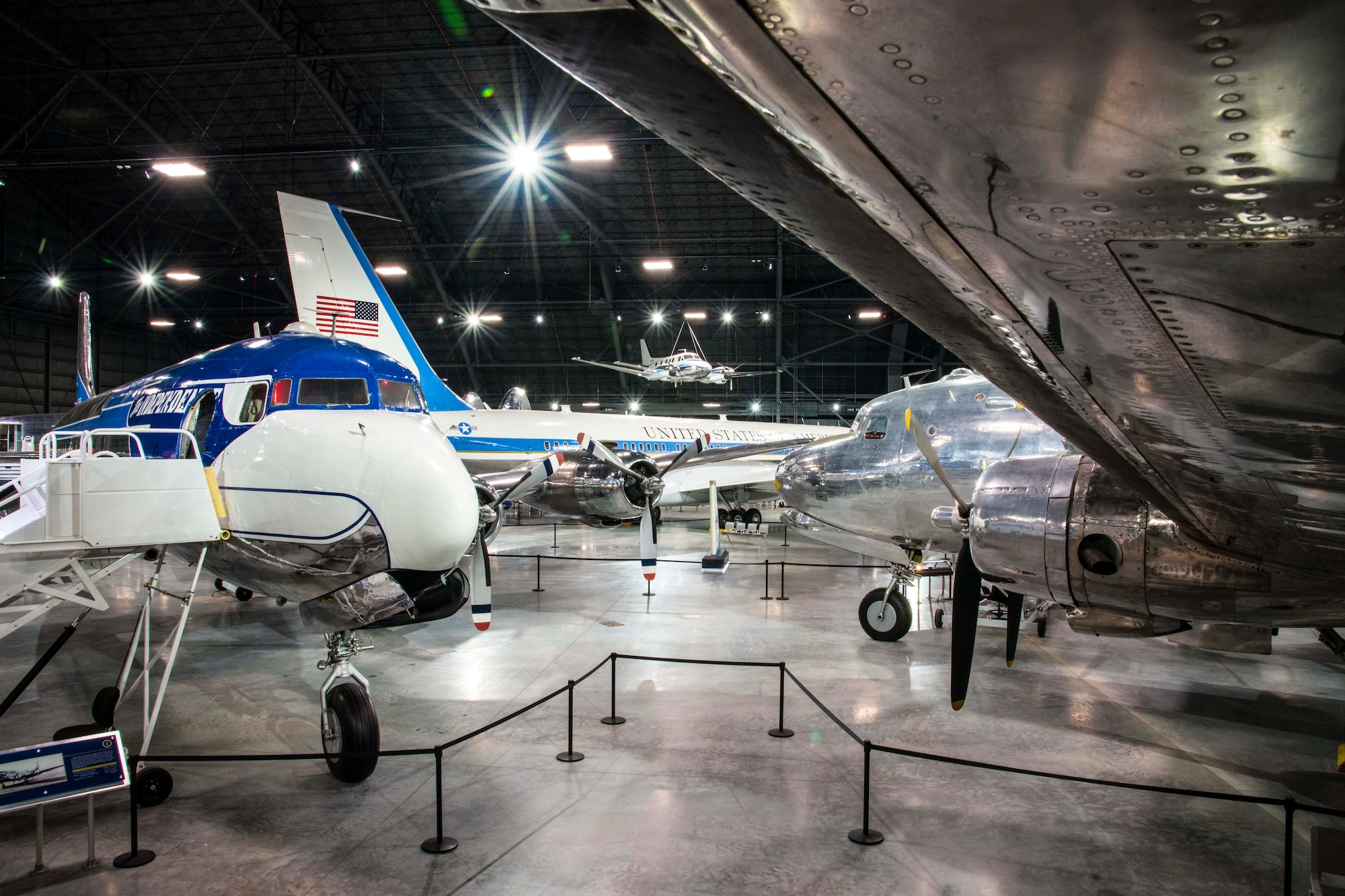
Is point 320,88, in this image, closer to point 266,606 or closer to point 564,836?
point 266,606

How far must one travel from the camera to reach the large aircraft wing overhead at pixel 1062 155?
0.86 m

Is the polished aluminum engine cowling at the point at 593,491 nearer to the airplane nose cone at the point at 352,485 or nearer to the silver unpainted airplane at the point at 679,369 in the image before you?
the airplane nose cone at the point at 352,485

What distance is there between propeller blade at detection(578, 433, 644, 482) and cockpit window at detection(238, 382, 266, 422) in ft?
18.8

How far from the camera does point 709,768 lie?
670cm

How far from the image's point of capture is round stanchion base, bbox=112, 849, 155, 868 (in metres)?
5.21

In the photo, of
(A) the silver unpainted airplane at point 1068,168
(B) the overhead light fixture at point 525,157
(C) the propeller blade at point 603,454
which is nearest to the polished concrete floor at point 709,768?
(C) the propeller blade at point 603,454

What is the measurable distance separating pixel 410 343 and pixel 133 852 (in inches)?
560

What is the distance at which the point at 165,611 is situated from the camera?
559 inches

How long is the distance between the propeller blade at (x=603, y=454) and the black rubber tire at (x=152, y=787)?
296 inches

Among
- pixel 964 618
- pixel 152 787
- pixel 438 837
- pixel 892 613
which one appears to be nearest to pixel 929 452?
pixel 964 618

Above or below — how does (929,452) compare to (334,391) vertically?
below

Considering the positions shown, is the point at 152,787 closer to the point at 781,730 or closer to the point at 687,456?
the point at 781,730

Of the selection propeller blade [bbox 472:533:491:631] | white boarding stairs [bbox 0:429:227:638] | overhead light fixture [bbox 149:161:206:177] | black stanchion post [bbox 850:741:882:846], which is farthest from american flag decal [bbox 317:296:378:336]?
black stanchion post [bbox 850:741:882:846]

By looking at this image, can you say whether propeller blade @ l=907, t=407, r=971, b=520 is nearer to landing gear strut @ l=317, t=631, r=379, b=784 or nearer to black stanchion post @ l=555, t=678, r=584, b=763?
black stanchion post @ l=555, t=678, r=584, b=763
